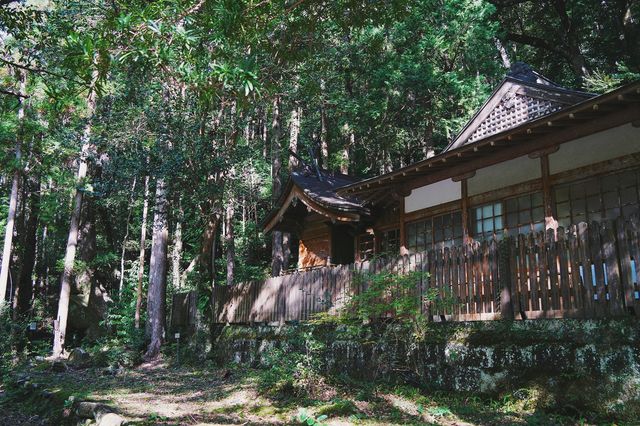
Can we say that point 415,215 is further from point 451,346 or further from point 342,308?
point 451,346

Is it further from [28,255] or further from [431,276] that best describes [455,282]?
[28,255]

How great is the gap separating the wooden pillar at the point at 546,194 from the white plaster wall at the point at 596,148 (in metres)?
0.21

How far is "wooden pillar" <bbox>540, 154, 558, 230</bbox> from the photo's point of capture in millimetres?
9789

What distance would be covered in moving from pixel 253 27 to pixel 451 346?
635cm

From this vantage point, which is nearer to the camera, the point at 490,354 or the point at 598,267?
the point at 598,267

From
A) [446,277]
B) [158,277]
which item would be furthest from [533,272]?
[158,277]

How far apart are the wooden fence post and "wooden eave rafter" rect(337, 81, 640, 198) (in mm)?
2847

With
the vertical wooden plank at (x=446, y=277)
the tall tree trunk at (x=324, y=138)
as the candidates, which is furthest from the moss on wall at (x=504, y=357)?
the tall tree trunk at (x=324, y=138)

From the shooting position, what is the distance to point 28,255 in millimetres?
25547

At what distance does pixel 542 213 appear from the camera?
1053cm

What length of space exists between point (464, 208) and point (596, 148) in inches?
124

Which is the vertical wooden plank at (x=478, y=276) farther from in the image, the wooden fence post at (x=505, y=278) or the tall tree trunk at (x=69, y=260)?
the tall tree trunk at (x=69, y=260)

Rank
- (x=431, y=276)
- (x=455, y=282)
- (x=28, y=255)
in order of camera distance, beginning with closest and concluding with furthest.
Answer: (x=455, y=282)
(x=431, y=276)
(x=28, y=255)

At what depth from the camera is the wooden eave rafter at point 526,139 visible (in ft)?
27.6
